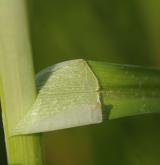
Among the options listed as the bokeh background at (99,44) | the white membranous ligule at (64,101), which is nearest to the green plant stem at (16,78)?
the white membranous ligule at (64,101)

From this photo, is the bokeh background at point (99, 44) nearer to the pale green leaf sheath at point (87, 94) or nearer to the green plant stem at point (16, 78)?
the pale green leaf sheath at point (87, 94)

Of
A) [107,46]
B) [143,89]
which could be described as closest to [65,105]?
[143,89]

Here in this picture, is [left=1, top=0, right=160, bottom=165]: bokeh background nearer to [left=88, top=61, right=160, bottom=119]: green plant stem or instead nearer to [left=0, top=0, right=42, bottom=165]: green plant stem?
[left=88, top=61, right=160, bottom=119]: green plant stem

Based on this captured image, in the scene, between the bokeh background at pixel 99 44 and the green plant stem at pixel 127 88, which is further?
the bokeh background at pixel 99 44

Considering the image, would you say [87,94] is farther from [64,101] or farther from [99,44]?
[99,44]

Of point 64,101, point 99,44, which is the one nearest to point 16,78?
point 64,101

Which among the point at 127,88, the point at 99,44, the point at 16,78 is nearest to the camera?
the point at 16,78
